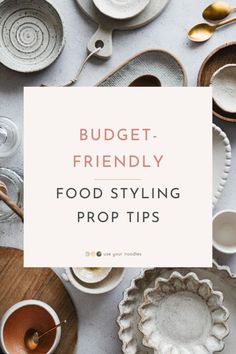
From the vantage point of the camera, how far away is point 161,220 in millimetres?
809

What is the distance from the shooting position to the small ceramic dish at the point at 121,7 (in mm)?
1325

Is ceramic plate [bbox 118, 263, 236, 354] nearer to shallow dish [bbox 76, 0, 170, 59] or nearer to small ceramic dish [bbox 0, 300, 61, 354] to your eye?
small ceramic dish [bbox 0, 300, 61, 354]

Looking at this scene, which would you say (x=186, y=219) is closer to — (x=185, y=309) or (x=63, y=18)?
(x=185, y=309)

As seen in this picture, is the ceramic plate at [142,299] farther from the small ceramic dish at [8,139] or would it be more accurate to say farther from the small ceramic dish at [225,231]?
the small ceramic dish at [8,139]

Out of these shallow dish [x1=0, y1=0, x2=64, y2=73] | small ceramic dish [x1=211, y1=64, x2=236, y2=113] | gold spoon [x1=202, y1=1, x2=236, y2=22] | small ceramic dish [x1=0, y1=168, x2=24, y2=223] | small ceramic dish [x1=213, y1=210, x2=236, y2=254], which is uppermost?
gold spoon [x1=202, y1=1, x2=236, y2=22]

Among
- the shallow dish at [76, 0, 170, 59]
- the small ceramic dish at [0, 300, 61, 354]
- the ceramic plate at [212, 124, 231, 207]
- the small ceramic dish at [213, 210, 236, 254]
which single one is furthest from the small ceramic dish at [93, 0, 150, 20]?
the small ceramic dish at [0, 300, 61, 354]

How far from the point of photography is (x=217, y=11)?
4.42 feet

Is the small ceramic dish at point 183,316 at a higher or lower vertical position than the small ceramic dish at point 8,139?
lower

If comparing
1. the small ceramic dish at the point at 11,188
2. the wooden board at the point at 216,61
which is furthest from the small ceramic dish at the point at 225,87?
the small ceramic dish at the point at 11,188

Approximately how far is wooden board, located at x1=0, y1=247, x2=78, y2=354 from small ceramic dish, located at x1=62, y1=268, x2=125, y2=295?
4 cm

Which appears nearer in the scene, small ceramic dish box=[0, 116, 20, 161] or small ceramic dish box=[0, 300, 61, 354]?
small ceramic dish box=[0, 300, 61, 354]

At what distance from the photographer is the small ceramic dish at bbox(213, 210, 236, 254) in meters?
1.29

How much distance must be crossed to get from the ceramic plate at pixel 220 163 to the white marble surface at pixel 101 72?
49mm

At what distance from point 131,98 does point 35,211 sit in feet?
0.64
